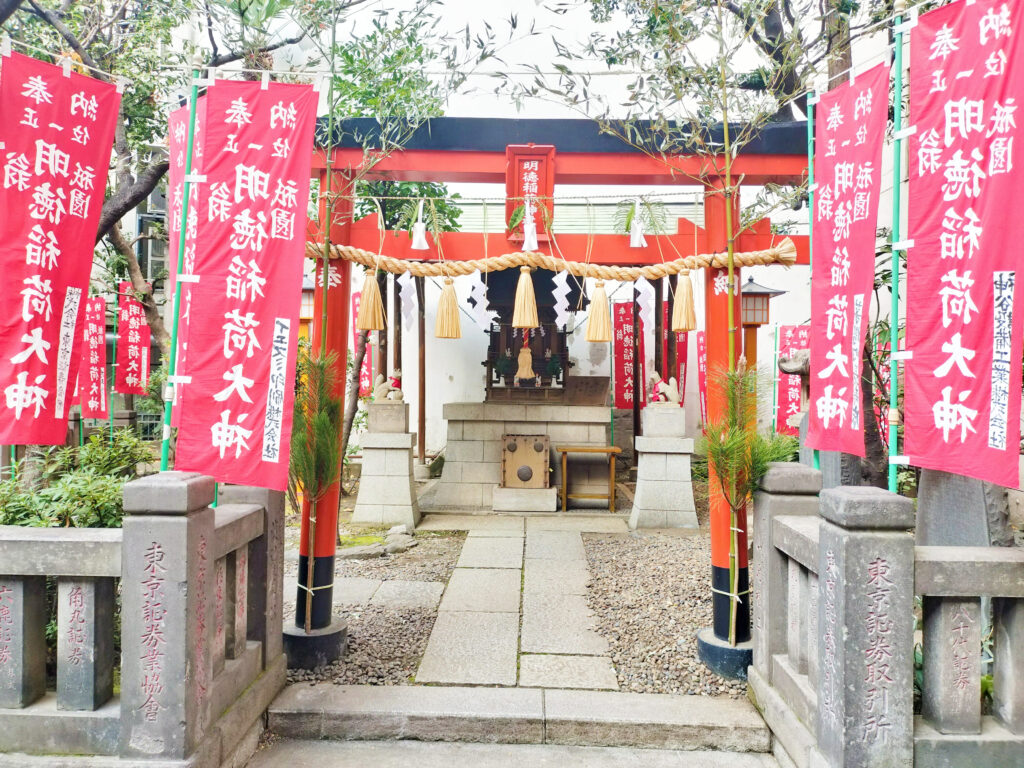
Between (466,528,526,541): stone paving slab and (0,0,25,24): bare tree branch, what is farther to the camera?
(466,528,526,541): stone paving slab

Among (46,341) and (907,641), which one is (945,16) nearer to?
(907,641)

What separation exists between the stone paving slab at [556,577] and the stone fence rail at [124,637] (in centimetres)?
347

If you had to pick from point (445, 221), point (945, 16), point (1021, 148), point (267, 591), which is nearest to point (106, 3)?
point (445, 221)

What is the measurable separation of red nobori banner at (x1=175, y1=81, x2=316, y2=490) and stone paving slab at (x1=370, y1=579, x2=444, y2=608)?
246 centimetres

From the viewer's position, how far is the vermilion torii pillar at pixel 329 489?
438 cm

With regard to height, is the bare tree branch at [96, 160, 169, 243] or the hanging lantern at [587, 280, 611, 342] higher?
the bare tree branch at [96, 160, 169, 243]

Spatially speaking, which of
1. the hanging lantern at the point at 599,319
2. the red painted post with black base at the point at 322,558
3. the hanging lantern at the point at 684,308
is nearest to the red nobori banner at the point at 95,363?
the red painted post with black base at the point at 322,558

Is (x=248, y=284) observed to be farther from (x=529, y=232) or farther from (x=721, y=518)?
(x=721, y=518)

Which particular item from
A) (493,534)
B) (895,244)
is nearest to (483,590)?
(493,534)

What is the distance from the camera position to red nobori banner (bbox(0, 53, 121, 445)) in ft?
12.6

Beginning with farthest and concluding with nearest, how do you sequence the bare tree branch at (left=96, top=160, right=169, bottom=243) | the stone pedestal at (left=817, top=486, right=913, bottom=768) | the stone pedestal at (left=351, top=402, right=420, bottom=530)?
the stone pedestal at (left=351, top=402, right=420, bottom=530) < the bare tree branch at (left=96, top=160, right=169, bottom=243) < the stone pedestal at (left=817, top=486, right=913, bottom=768)

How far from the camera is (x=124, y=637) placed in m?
2.81

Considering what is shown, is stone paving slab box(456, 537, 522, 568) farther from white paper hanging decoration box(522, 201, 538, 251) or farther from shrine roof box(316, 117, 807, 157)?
shrine roof box(316, 117, 807, 157)

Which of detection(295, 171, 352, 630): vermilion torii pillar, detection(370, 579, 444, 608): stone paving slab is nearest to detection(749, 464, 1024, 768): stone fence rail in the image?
detection(295, 171, 352, 630): vermilion torii pillar
